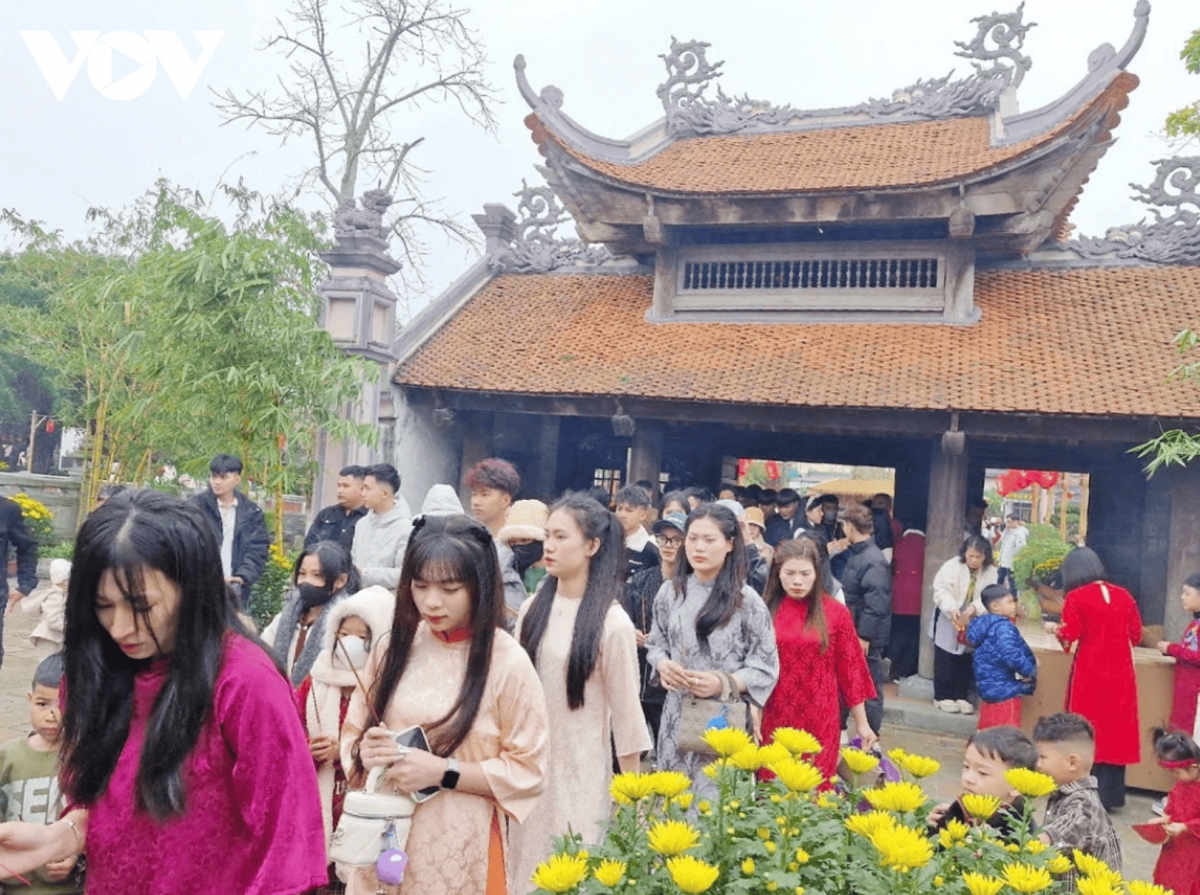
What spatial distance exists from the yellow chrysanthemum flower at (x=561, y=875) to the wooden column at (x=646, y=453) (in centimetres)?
852

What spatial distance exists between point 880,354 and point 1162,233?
3088mm

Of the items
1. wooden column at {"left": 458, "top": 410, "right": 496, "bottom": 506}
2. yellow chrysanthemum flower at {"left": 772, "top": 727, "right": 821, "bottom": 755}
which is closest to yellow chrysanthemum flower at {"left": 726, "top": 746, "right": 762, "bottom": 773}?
yellow chrysanthemum flower at {"left": 772, "top": 727, "right": 821, "bottom": 755}

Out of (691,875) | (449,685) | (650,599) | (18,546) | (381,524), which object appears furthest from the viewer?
(18,546)

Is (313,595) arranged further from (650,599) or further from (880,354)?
(880,354)

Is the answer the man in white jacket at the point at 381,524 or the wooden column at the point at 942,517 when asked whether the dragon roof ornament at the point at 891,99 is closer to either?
the wooden column at the point at 942,517

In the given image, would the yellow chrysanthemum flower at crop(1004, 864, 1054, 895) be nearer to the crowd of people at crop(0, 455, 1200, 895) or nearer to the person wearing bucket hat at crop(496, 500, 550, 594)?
the crowd of people at crop(0, 455, 1200, 895)

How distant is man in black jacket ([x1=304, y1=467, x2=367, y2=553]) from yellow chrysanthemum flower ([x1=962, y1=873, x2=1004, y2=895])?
411cm

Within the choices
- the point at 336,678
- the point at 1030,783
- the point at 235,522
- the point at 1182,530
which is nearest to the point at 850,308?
the point at 1182,530

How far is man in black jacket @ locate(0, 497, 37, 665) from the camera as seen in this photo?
4.88m

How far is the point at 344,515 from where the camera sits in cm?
526

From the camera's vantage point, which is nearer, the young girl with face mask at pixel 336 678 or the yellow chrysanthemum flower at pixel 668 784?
the yellow chrysanthemum flower at pixel 668 784

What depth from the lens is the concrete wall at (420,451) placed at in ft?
33.4

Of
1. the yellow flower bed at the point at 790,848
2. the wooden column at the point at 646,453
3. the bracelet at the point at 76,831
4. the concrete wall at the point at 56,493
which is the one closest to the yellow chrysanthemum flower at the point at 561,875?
the yellow flower bed at the point at 790,848

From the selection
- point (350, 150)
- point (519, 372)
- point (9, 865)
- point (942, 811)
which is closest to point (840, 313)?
point (519, 372)
